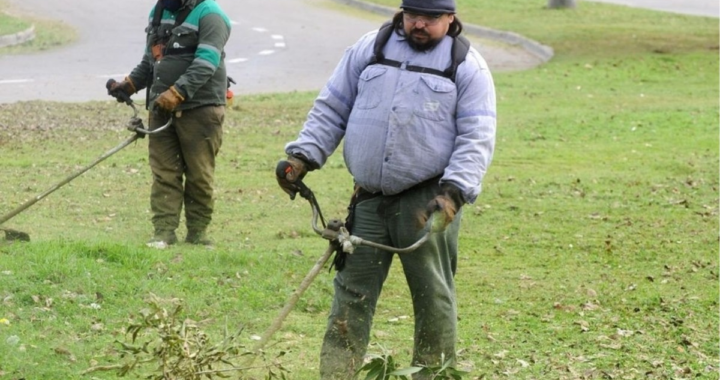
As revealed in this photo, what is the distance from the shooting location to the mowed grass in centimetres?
689

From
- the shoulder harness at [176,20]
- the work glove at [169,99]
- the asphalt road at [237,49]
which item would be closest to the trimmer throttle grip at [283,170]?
the work glove at [169,99]

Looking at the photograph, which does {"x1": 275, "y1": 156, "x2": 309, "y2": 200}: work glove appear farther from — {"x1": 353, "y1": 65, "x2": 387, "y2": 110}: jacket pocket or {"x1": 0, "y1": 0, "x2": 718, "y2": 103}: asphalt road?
{"x1": 0, "y1": 0, "x2": 718, "y2": 103}: asphalt road

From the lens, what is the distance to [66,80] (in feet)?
55.0

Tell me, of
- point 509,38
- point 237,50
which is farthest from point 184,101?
point 509,38

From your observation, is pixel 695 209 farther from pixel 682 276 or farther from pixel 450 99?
pixel 450 99

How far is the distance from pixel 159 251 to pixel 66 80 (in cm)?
930

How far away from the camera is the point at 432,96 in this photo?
5406mm

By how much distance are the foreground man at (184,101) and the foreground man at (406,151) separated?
2.77m

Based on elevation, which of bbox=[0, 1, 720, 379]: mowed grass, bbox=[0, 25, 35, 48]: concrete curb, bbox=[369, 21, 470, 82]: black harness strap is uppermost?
bbox=[369, 21, 470, 82]: black harness strap

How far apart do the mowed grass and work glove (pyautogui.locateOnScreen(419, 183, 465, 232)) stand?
1.03m

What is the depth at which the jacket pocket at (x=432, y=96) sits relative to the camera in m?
5.40

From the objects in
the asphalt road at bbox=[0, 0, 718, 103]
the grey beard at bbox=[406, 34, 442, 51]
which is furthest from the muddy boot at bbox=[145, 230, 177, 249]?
the asphalt road at bbox=[0, 0, 718, 103]

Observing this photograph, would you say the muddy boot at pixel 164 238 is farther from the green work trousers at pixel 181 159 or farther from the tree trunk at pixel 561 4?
the tree trunk at pixel 561 4

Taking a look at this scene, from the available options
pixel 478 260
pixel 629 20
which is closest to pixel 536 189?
pixel 478 260
